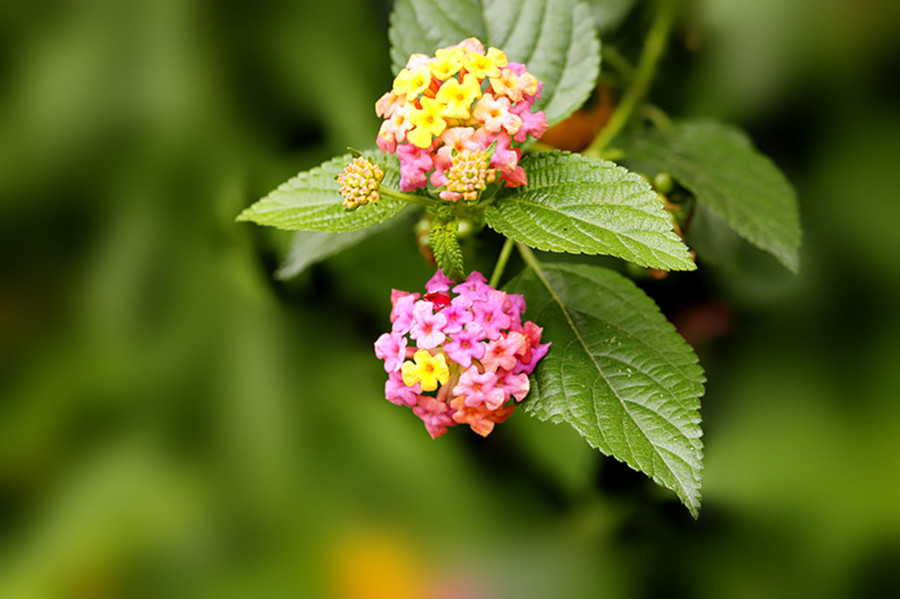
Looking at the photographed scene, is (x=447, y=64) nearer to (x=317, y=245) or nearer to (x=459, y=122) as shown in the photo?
(x=459, y=122)

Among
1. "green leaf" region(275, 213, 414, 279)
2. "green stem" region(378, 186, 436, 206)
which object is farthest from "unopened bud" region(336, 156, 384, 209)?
"green leaf" region(275, 213, 414, 279)

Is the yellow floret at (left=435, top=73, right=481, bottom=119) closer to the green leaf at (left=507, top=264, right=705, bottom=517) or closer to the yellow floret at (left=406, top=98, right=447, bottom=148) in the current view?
the yellow floret at (left=406, top=98, right=447, bottom=148)

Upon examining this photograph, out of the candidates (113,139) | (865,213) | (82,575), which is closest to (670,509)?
(865,213)

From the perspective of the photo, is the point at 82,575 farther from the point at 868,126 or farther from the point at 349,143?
the point at 868,126

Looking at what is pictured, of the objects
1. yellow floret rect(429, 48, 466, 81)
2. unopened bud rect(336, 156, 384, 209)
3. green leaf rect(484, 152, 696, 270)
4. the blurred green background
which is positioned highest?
yellow floret rect(429, 48, 466, 81)

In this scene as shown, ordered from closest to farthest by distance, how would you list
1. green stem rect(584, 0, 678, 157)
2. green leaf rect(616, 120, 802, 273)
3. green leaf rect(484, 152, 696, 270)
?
green leaf rect(484, 152, 696, 270) < green leaf rect(616, 120, 802, 273) < green stem rect(584, 0, 678, 157)

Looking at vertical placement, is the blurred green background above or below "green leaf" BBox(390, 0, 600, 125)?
below

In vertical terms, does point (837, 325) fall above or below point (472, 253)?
below
